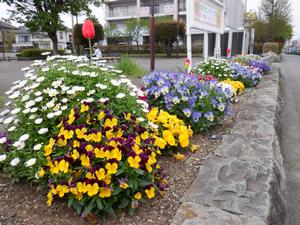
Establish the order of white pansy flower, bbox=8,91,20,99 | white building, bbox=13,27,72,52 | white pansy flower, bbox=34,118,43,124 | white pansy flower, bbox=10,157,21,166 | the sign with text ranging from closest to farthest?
white pansy flower, bbox=10,157,21,166 → white pansy flower, bbox=34,118,43,124 → white pansy flower, bbox=8,91,20,99 → the sign with text → white building, bbox=13,27,72,52

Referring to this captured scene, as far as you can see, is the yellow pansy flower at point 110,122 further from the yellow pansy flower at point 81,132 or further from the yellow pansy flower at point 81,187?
the yellow pansy flower at point 81,187

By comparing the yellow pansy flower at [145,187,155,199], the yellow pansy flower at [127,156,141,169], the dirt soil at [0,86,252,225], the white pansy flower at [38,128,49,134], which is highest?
the white pansy flower at [38,128,49,134]

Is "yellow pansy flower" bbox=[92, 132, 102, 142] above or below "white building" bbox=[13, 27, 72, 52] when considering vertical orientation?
below

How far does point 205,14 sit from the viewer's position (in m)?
7.03

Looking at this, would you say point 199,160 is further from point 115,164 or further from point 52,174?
point 52,174

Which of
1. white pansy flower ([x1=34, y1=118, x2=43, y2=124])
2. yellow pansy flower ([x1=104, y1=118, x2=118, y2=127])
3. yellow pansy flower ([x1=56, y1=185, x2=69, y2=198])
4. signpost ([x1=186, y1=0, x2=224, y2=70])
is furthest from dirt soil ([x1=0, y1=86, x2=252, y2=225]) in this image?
signpost ([x1=186, y1=0, x2=224, y2=70])

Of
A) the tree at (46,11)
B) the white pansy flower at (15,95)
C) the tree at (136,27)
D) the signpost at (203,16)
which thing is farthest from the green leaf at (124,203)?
the tree at (136,27)

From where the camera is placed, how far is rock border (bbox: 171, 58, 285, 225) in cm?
175

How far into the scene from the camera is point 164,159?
2695mm

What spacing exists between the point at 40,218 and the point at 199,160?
1.47m

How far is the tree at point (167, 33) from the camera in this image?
2916 centimetres

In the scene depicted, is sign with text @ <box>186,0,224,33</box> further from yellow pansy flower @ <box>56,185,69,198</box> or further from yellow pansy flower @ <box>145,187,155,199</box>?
yellow pansy flower @ <box>56,185,69,198</box>

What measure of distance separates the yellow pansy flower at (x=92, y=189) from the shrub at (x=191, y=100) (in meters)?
1.77

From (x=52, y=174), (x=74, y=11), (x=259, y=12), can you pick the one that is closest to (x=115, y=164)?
(x=52, y=174)
